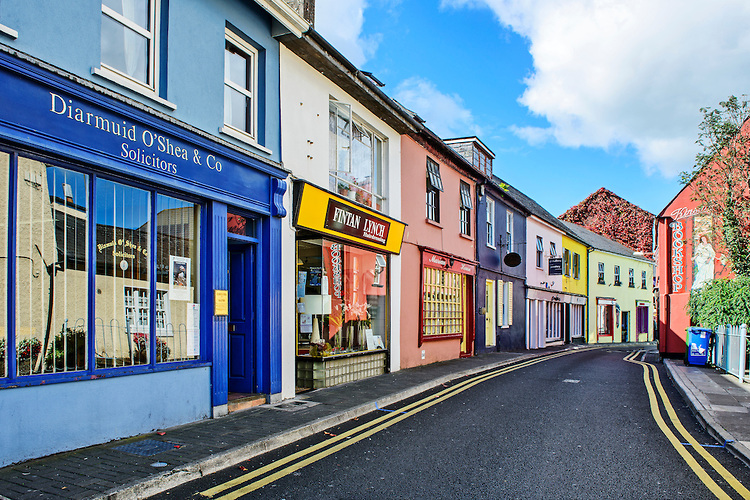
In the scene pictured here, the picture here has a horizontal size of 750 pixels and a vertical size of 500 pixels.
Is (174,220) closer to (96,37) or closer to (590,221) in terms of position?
Answer: (96,37)

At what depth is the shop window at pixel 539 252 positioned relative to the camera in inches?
1076

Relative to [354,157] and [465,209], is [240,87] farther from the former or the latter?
[465,209]

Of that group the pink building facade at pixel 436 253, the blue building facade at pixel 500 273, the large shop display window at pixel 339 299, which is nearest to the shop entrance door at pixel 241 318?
the large shop display window at pixel 339 299

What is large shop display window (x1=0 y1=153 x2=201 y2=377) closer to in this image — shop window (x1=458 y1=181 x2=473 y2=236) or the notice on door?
the notice on door

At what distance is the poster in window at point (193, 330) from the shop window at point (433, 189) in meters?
9.63

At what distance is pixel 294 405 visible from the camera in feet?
28.0

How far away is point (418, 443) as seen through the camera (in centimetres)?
656

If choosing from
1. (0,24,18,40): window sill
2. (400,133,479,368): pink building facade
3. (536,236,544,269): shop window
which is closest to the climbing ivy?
(400,133,479,368): pink building facade

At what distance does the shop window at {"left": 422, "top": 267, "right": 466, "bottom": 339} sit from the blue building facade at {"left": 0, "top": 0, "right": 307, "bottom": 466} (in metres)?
7.35

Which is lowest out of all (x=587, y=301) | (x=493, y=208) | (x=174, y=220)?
(x=587, y=301)

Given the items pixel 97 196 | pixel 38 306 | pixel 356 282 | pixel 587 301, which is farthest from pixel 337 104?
pixel 587 301

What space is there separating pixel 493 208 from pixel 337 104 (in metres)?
11.9

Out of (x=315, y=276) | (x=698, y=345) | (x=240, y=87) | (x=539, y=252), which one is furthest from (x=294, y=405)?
(x=539, y=252)

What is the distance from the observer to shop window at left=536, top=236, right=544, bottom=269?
2733 centimetres
